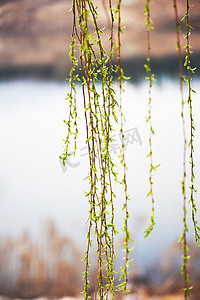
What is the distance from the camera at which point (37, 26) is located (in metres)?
2.35

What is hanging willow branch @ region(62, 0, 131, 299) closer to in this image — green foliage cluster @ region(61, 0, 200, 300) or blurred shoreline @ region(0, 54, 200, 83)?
green foliage cluster @ region(61, 0, 200, 300)

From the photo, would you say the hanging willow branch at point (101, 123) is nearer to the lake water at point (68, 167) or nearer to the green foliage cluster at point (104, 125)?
the green foliage cluster at point (104, 125)

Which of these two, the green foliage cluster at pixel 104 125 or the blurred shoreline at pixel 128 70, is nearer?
the green foliage cluster at pixel 104 125

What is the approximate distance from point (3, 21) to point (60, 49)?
427mm

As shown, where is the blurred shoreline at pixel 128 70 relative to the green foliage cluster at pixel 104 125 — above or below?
above

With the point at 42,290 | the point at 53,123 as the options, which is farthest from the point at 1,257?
the point at 53,123

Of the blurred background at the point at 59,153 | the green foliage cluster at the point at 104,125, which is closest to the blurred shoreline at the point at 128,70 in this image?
the blurred background at the point at 59,153

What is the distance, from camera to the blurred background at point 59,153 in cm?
218

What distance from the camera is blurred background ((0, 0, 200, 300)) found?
2.18 metres

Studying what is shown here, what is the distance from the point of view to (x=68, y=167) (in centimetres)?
225

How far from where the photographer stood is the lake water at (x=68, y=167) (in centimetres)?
219

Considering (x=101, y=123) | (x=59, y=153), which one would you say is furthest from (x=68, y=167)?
(x=101, y=123)

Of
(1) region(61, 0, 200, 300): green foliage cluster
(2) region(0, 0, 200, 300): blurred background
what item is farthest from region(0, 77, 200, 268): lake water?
(1) region(61, 0, 200, 300): green foliage cluster

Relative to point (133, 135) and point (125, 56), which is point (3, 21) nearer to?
point (125, 56)
